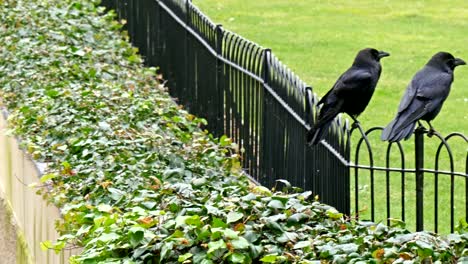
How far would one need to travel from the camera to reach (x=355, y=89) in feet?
24.7

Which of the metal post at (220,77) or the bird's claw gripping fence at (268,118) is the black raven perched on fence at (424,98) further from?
the metal post at (220,77)

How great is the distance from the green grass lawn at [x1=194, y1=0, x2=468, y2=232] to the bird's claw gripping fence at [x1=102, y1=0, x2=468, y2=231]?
1523 mm

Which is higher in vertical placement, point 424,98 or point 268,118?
point 424,98

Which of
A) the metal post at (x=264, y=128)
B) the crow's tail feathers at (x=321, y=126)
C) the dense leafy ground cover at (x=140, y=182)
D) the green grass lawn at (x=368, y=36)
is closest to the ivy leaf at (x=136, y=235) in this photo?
the dense leafy ground cover at (x=140, y=182)

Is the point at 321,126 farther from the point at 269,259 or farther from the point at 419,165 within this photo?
the point at 269,259

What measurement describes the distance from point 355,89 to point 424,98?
0.67 meters

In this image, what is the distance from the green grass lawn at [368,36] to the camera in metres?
14.3

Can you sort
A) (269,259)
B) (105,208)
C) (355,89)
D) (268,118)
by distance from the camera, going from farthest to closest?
(268,118) → (355,89) → (105,208) → (269,259)

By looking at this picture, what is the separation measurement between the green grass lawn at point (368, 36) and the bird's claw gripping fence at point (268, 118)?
1.52 m

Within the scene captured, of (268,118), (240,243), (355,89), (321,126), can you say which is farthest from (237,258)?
(268,118)

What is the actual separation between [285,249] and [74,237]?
1.00 meters

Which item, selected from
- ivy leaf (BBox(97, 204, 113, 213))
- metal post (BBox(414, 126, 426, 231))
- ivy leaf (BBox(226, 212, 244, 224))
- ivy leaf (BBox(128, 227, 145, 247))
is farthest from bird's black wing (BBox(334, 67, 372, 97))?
ivy leaf (BBox(128, 227, 145, 247))

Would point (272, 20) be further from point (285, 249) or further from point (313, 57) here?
point (285, 249)

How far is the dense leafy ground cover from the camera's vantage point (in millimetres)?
4438
